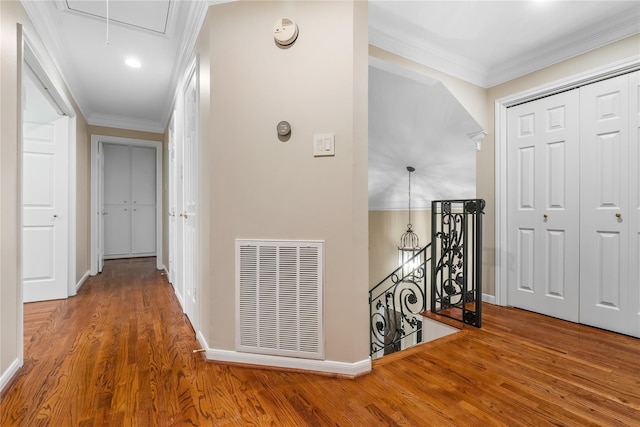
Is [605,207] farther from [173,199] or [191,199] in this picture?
[173,199]

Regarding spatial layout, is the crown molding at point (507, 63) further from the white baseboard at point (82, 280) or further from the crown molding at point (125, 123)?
the white baseboard at point (82, 280)

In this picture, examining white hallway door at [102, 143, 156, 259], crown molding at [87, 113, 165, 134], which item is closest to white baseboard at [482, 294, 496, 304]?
crown molding at [87, 113, 165, 134]

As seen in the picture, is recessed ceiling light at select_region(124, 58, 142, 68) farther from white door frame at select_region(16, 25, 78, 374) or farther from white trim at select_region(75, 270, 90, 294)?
white trim at select_region(75, 270, 90, 294)

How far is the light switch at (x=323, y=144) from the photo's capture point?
1772 millimetres

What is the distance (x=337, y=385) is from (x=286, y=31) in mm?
2014

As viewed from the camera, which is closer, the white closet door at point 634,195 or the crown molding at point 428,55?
the white closet door at point 634,195

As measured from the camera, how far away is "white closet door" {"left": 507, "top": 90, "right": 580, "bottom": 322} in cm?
259

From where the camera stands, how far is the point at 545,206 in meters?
2.75

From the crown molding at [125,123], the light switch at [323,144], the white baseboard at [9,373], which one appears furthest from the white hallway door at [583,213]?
the crown molding at [125,123]

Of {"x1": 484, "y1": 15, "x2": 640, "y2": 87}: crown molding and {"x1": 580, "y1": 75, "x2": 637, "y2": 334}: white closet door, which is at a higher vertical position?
{"x1": 484, "y1": 15, "x2": 640, "y2": 87}: crown molding

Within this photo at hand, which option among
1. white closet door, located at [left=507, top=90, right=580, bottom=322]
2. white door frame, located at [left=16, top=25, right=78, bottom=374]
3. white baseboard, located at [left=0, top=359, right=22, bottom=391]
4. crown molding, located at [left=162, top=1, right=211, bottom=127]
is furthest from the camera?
white closet door, located at [left=507, top=90, right=580, bottom=322]

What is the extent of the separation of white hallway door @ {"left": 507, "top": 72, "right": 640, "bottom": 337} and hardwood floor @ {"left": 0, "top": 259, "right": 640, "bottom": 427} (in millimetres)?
314

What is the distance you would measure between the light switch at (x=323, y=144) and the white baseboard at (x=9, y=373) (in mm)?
2043

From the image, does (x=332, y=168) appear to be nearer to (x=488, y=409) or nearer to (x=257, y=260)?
(x=257, y=260)
